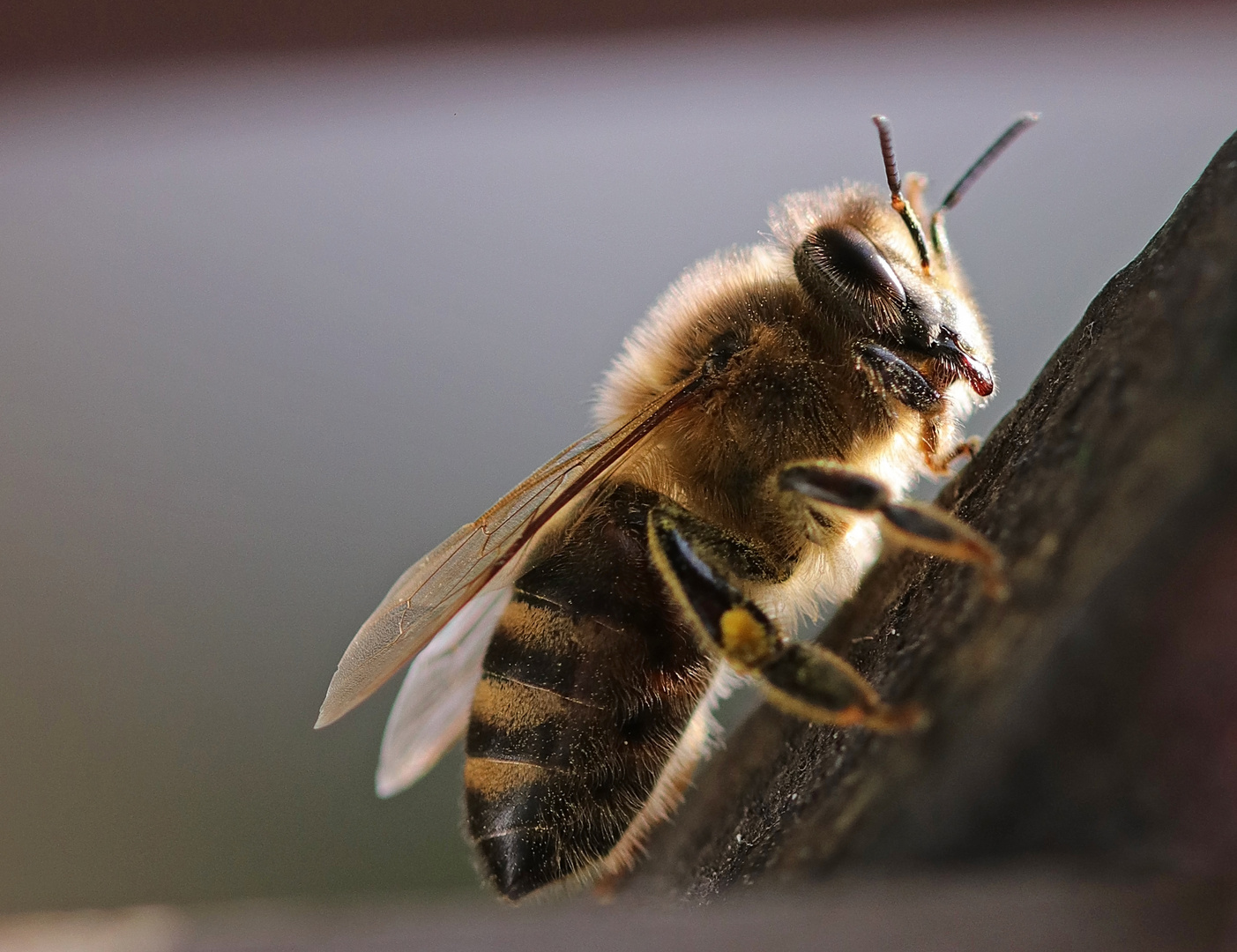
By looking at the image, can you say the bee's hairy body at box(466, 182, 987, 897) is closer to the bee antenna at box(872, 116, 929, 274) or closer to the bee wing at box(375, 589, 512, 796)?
the bee antenna at box(872, 116, 929, 274)

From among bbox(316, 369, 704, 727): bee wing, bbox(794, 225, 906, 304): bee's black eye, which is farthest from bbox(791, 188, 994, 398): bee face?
bbox(316, 369, 704, 727): bee wing

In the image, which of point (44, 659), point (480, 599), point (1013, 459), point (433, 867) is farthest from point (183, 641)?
point (1013, 459)

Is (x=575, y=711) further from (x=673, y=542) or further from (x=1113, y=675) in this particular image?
(x=1113, y=675)

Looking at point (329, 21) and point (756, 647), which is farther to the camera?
point (329, 21)

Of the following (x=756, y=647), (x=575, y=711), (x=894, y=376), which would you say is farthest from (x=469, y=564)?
(x=894, y=376)

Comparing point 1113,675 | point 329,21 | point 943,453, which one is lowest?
point 943,453

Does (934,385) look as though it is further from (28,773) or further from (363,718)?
(28,773)
